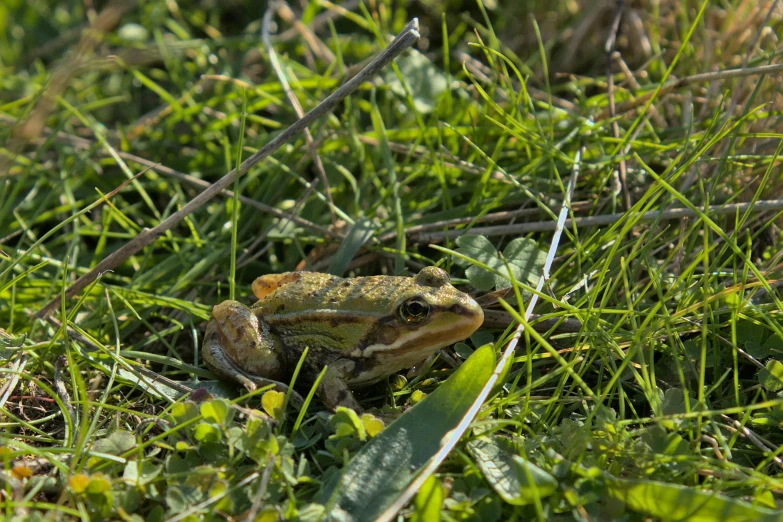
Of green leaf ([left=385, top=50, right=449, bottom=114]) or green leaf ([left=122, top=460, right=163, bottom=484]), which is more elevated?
green leaf ([left=385, top=50, right=449, bottom=114])

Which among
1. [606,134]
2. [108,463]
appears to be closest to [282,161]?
[606,134]

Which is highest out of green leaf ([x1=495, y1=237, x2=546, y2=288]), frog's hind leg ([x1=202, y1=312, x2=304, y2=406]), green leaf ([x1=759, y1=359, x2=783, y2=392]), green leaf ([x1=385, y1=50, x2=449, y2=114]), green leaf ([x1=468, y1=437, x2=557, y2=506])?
green leaf ([x1=385, y1=50, x2=449, y2=114])

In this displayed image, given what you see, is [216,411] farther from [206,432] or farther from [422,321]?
[422,321]

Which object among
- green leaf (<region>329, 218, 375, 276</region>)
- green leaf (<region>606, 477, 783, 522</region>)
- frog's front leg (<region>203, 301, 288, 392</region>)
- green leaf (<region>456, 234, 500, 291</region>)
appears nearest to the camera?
green leaf (<region>606, 477, 783, 522</region>)

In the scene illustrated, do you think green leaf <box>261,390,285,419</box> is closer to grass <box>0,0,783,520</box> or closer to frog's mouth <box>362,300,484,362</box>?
grass <box>0,0,783,520</box>

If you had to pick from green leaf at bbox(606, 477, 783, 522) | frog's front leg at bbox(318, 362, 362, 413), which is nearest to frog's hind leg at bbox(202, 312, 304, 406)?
frog's front leg at bbox(318, 362, 362, 413)

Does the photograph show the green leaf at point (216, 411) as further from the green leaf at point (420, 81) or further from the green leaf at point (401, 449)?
the green leaf at point (420, 81)

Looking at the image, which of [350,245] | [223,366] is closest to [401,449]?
[223,366]

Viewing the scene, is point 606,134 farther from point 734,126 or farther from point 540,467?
point 540,467
